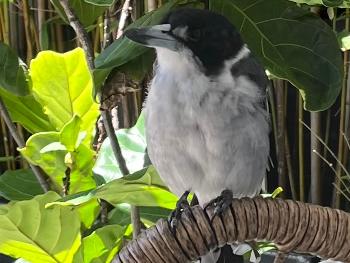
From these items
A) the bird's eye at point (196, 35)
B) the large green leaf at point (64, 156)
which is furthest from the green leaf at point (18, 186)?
the bird's eye at point (196, 35)

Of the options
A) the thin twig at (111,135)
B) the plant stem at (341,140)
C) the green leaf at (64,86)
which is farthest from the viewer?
the plant stem at (341,140)

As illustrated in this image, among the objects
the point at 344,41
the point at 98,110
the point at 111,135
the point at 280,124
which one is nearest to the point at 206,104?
the point at 111,135

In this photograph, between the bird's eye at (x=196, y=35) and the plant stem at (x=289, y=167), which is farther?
the plant stem at (x=289, y=167)

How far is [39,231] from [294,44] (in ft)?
1.28

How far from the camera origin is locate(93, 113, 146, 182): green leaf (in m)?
1.06

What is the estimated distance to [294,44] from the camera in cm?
93

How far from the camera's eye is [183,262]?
0.69 metres

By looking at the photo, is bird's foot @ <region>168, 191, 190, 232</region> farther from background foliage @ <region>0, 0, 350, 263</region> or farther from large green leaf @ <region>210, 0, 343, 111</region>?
large green leaf @ <region>210, 0, 343, 111</region>

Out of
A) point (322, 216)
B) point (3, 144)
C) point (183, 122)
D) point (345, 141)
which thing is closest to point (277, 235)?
point (322, 216)

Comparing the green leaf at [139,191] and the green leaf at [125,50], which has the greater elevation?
the green leaf at [125,50]

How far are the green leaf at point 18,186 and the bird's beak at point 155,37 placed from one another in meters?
0.45

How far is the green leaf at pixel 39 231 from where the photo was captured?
0.89 meters

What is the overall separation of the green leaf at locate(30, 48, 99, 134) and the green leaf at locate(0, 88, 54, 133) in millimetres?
21

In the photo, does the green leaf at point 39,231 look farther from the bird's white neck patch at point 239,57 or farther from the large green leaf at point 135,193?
the bird's white neck patch at point 239,57
